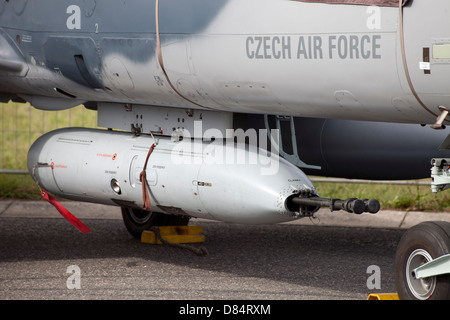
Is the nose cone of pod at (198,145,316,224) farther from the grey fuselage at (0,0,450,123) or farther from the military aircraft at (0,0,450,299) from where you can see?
the grey fuselage at (0,0,450,123)

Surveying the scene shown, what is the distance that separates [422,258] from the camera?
5.64 meters

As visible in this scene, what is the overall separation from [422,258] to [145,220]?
3.83 meters

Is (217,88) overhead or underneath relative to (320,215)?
overhead

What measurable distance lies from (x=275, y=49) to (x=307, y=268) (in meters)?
2.38

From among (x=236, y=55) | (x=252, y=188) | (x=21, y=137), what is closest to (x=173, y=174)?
(x=252, y=188)

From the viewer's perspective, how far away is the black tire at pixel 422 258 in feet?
17.8

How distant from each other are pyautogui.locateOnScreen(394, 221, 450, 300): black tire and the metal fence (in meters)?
6.98

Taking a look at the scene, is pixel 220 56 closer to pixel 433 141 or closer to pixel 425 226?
pixel 425 226

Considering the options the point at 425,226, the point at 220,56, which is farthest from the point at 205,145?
the point at 425,226

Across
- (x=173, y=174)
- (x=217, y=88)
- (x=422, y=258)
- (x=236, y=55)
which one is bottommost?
(x=422, y=258)

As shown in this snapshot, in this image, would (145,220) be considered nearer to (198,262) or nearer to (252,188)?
(198,262)

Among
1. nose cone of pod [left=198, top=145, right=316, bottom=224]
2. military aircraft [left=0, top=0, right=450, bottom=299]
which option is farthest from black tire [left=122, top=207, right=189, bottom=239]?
nose cone of pod [left=198, top=145, right=316, bottom=224]

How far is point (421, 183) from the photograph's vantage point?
35.4 feet

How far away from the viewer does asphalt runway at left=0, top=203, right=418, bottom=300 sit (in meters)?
6.69
